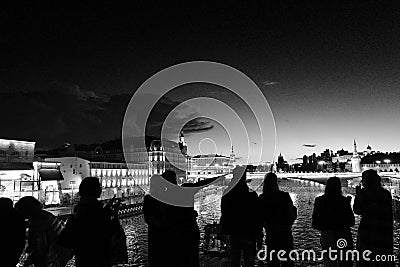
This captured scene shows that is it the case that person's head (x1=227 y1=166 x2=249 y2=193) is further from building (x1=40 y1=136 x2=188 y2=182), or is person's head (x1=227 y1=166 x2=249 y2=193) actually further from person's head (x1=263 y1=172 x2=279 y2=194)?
building (x1=40 y1=136 x2=188 y2=182)

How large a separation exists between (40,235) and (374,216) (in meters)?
4.49

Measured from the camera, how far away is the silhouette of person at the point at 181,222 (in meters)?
4.66

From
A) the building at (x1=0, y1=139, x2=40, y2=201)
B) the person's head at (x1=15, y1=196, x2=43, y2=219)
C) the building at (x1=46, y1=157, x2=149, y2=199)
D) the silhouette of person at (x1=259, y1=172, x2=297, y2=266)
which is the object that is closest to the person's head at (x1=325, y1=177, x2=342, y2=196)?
A: the silhouette of person at (x1=259, y1=172, x2=297, y2=266)

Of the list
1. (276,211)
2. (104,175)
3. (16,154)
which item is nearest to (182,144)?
(104,175)

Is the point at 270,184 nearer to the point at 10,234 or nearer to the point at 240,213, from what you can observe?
the point at 240,213

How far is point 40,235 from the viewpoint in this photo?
4.54m

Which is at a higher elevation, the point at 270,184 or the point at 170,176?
the point at 170,176

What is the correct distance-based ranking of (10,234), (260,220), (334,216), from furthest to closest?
(334,216)
(260,220)
(10,234)

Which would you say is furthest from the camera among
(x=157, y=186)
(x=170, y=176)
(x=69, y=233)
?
(x=170, y=176)

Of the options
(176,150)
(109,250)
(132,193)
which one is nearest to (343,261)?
(109,250)

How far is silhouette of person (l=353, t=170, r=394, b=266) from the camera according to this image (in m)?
5.06

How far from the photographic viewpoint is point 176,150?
342 ft

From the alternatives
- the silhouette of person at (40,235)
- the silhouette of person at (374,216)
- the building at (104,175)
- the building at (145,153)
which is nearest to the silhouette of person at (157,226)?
the silhouette of person at (40,235)

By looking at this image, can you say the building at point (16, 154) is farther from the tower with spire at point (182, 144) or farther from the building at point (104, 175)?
the tower with spire at point (182, 144)
